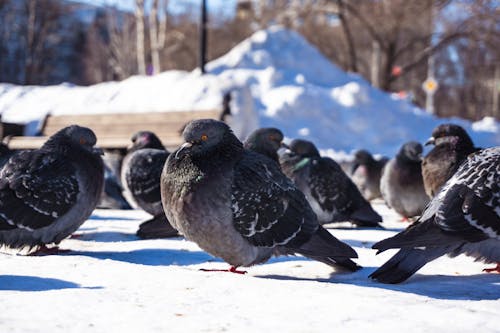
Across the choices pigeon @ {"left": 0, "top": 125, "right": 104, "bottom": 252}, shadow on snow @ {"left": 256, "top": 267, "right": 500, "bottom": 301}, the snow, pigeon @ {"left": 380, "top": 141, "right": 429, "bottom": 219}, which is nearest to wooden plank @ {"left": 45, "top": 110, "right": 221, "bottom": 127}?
the snow

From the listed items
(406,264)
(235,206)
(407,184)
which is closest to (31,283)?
(235,206)

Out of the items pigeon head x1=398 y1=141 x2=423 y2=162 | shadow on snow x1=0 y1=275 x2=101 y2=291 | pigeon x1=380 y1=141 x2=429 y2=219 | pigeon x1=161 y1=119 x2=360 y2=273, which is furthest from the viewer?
pigeon head x1=398 y1=141 x2=423 y2=162

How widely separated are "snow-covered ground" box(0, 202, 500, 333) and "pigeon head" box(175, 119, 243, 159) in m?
0.70

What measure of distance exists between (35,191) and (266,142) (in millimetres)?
2271

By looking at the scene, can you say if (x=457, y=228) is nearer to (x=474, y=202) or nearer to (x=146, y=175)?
(x=474, y=202)

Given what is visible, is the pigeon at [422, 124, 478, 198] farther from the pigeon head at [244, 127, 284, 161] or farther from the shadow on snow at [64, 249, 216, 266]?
the shadow on snow at [64, 249, 216, 266]

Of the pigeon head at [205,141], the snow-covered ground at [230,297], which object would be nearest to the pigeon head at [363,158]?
the snow-covered ground at [230,297]

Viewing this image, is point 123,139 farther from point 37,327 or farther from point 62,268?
point 37,327

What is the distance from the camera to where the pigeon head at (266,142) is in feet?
19.2

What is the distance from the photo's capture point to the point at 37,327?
239 cm

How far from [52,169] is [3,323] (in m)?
2.20

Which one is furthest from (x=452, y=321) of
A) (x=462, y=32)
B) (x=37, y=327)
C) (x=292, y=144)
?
(x=462, y=32)

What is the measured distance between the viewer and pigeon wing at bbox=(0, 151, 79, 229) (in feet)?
14.0

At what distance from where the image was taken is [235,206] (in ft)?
11.8
